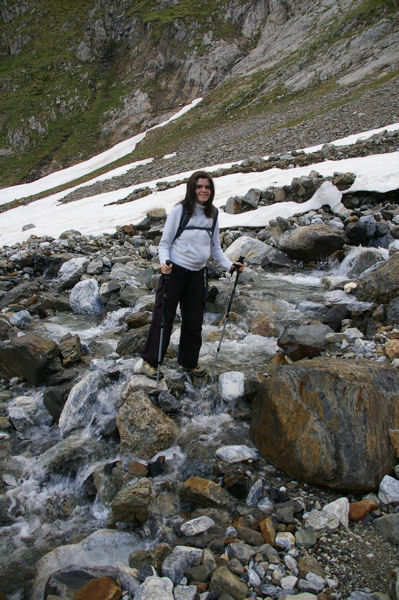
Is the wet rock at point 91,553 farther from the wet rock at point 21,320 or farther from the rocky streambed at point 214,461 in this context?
the wet rock at point 21,320

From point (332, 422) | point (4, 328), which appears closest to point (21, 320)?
point (4, 328)

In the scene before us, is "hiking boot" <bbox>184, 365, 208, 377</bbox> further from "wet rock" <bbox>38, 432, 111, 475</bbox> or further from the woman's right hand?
the woman's right hand

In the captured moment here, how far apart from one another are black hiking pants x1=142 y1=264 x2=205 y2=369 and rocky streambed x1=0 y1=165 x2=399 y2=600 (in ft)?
1.26

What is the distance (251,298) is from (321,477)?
6050mm

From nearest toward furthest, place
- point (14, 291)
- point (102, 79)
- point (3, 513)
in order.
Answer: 1. point (3, 513)
2. point (14, 291)
3. point (102, 79)

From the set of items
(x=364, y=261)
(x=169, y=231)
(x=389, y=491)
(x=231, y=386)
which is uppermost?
(x=169, y=231)

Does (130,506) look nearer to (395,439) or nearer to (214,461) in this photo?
(214,461)

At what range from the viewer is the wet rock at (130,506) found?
420 cm

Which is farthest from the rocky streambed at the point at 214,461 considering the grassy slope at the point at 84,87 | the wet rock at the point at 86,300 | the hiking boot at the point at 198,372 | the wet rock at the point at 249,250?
the grassy slope at the point at 84,87

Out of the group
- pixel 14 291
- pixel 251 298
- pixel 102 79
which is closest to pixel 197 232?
pixel 251 298

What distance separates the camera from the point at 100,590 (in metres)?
3.39

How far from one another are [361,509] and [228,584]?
4.95ft

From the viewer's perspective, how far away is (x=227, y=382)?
622 centimetres

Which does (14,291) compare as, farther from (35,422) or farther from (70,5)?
(70,5)
